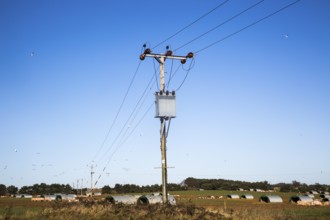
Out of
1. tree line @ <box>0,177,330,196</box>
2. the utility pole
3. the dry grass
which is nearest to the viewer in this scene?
the dry grass

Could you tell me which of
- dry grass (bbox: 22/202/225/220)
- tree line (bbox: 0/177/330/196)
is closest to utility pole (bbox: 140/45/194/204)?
dry grass (bbox: 22/202/225/220)

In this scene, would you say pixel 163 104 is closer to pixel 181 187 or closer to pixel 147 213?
pixel 147 213

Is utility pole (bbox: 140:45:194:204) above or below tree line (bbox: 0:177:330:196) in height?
above

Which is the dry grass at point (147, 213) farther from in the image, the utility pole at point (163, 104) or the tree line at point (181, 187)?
the tree line at point (181, 187)

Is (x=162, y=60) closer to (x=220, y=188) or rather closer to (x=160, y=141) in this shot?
(x=160, y=141)

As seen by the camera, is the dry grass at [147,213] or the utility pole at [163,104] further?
the utility pole at [163,104]

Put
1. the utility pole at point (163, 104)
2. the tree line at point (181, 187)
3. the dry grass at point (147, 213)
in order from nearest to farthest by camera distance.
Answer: the dry grass at point (147, 213), the utility pole at point (163, 104), the tree line at point (181, 187)

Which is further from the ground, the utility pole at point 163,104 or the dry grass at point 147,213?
the utility pole at point 163,104

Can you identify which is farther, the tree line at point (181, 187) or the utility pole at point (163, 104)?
the tree line at point (181, 187)

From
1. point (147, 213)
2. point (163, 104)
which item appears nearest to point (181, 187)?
point (163, 104)

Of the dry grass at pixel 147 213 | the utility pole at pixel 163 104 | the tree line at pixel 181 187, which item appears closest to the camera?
the dry grass at pixel 147 213

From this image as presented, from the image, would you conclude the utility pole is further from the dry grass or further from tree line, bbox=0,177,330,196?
tree line, bbox=0,177,330,196

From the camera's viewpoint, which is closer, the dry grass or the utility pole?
the dry grass

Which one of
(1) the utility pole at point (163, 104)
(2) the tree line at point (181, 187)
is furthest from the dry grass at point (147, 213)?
(2) the tree line at point (181, 187)
